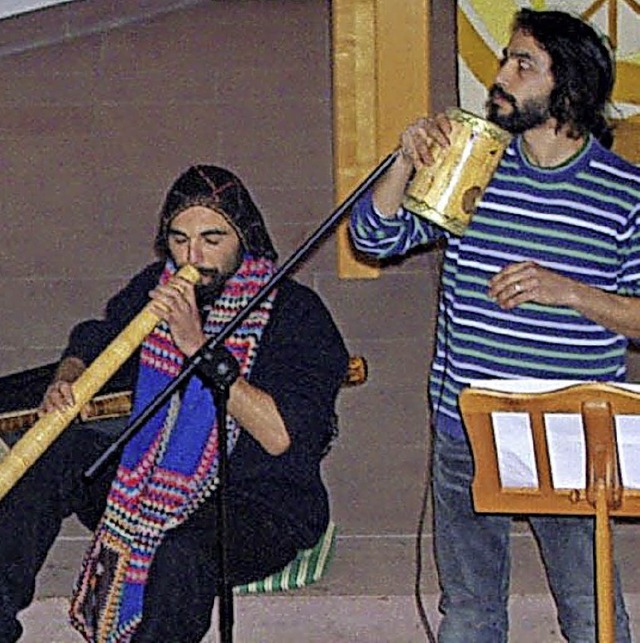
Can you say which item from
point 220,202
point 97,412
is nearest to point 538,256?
point 220,202

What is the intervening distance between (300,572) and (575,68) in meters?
1.09

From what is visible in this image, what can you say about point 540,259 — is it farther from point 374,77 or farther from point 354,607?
point 374,77

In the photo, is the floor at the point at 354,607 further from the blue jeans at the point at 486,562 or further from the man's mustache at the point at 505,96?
the man's mustache at the point at 505,96

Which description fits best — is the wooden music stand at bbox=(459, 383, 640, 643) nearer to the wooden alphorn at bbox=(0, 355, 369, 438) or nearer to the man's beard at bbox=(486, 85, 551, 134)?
the man's beard at bbox=(486, 85, 551, 134)

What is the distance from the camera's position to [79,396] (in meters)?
2.61

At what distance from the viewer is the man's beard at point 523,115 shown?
93.4 inches

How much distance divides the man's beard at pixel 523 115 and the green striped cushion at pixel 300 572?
87 cm

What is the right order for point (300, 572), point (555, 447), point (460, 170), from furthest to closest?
point (300, 572) → point (460, 170) → point (555, 447)

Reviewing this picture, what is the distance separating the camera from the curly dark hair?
Answer: 2391mm

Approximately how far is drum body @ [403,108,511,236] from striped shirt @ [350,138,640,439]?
0.06 metres

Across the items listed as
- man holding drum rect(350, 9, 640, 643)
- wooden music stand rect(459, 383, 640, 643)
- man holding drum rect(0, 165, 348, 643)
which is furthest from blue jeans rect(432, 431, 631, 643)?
man holding drum rect(0, 165, 348, 643)

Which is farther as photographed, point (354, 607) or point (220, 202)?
point (354, 607)

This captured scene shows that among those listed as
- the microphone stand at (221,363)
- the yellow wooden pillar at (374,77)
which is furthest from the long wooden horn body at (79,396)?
the yellow wooden pillar at (374,77)

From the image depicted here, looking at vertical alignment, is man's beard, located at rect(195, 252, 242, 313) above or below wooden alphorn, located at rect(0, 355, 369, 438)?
above
